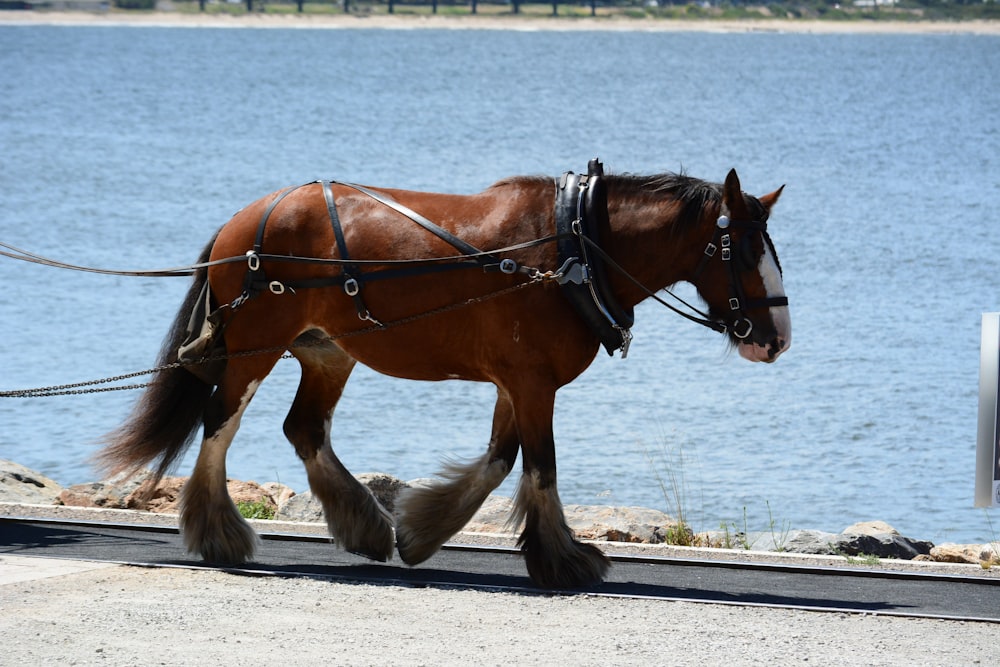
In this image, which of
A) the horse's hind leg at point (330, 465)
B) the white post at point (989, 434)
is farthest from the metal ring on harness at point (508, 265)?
the white post at point (989, 434)

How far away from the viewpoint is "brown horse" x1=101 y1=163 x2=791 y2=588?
7938mm

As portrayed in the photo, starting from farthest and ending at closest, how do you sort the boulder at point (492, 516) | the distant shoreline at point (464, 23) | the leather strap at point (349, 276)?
the distant shoreline at point (464, 23), the boulder at point (492, 516), the leather strap at point (349, 276)

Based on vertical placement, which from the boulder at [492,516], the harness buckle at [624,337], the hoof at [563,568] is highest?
the harness buckle at [624,337]

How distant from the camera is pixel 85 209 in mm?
34906

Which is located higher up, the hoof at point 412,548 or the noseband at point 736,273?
the noseband at point 736,273

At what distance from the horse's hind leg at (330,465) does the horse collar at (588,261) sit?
65.6 inches

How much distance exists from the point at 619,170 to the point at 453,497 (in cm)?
3307

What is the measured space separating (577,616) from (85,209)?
29438 millimetres

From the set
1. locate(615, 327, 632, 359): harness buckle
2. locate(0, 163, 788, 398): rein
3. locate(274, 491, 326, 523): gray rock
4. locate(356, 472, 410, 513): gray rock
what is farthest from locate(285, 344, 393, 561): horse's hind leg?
locate(356, 472, 410, 513): gray rock

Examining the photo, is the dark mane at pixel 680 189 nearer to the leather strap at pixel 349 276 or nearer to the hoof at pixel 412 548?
the leather strap at pixel 349 276

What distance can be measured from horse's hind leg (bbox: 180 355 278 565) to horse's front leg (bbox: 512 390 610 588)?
1568 millimetres

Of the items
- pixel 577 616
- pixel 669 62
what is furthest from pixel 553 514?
pixel 669 62

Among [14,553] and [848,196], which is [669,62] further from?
[14,553]

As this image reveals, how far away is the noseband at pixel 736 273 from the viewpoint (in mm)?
7766
